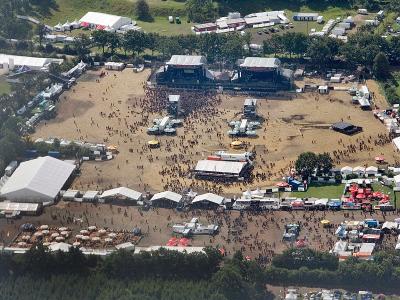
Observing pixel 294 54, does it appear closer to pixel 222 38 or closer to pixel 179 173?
pixel 222 38

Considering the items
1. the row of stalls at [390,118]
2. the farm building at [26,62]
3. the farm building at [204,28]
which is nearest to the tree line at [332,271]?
the row of stalls at [390,118]

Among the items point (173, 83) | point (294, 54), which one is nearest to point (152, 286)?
point (173, 83)

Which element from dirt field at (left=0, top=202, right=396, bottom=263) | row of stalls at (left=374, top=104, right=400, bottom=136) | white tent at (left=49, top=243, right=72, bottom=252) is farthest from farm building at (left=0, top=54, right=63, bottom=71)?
white tent at (left=49, top=243, right=72, bottom=252)

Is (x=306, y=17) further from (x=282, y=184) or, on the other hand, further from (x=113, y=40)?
(x=282, y=184)

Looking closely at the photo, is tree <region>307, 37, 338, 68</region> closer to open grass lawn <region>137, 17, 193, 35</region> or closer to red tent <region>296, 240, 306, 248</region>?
open grass lawn <region>137, 17, 193, 35</region>

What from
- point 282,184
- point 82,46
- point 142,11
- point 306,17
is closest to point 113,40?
point 82,46

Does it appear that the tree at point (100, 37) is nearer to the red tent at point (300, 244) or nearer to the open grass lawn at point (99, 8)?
the open grass lawn at point (99, 8)
